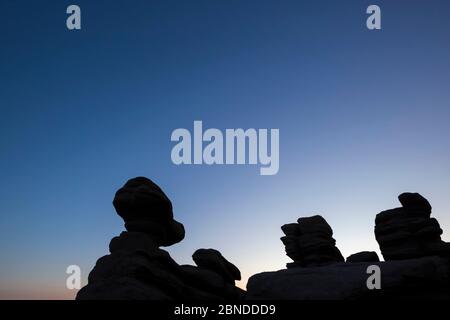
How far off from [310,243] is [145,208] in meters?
32.2

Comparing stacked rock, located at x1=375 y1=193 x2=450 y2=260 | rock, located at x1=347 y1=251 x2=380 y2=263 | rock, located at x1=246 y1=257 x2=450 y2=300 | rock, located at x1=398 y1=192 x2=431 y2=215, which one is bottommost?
rock, located at x1=246 y1=257 x2=450 y2=300

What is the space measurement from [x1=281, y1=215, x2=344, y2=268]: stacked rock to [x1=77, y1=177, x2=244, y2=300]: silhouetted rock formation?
24501 mm

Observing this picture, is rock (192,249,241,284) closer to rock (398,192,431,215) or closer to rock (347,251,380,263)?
rock (398,192,431,215)

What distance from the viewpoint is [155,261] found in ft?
64.8

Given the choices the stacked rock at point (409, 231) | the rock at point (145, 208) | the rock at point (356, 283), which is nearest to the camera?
the rock at point (356, 283)

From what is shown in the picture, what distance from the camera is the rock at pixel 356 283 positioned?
67.7ft

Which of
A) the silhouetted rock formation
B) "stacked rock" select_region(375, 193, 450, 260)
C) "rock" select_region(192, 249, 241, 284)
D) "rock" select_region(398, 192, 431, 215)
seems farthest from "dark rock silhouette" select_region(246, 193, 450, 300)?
"rock" select_region(398, 192, 431, 215)

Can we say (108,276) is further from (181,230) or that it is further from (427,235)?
(427,235)

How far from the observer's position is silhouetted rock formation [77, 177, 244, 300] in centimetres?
1731

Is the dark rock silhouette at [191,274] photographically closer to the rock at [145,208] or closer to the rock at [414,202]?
the rock at [145,208]

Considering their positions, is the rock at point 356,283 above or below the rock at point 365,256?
below

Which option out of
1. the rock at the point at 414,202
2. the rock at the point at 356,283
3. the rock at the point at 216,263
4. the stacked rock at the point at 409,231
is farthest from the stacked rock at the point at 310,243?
the rock at the point at 356,283

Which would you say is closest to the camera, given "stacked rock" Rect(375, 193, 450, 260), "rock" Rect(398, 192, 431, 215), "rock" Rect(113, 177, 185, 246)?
"rock" Rect(113, 177, 185, 246)
